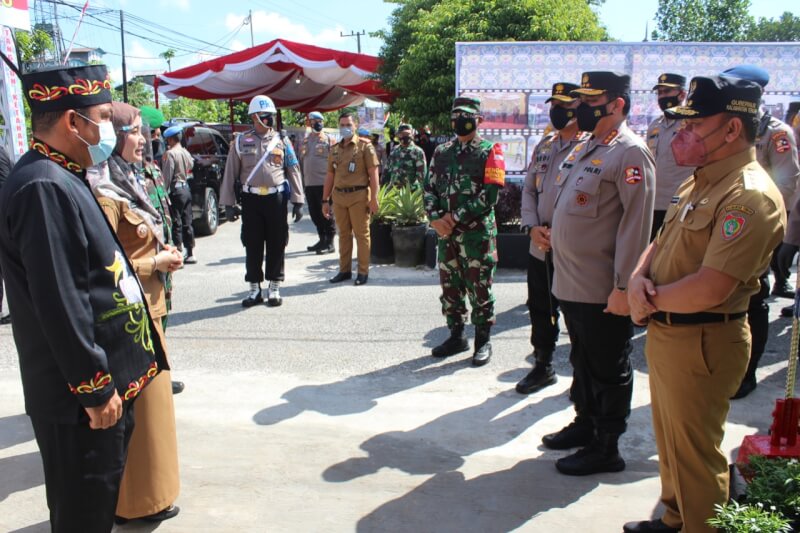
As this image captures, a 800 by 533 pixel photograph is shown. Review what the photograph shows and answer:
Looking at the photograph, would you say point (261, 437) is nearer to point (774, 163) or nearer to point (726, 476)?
point (726, 476)

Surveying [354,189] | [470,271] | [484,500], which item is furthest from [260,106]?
[484,500]

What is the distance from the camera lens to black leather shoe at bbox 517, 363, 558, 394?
4.56 metres

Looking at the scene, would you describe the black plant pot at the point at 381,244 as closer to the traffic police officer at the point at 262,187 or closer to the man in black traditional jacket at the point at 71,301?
the traffic police officer at the point at 262,187

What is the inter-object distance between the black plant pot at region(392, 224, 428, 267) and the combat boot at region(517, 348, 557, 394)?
4117 mm

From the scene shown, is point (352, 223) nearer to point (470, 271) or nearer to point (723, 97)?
point (470, 271)

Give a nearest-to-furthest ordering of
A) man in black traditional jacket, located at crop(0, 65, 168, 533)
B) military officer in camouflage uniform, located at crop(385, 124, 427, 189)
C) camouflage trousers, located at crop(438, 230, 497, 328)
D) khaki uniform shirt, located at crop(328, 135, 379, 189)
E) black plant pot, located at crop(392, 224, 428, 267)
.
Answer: man in black traditional jacket, located at crop(0, 65, 168, 533) → camouflage trousers, located at crop(438, 230, 497, 328) → khaki uniform shirt, located at crop(328, 135, 379, 189) → black plant pot, located at crop(392, 224, 428, 267) → military officer in camouflage uniform, located at crop(385, 124, 427, 189)

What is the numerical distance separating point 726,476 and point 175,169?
26.9 ft

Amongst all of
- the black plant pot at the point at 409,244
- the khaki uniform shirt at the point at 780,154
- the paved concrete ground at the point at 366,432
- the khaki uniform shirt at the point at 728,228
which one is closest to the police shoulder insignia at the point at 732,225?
the khaki uniform shirt at the point at 728,228

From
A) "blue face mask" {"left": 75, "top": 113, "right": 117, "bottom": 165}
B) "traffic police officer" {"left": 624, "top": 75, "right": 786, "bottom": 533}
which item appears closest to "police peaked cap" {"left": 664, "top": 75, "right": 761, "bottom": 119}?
"traffic police officer" {"left": 624, "top": 75, "right": 786, "bottom": 533}

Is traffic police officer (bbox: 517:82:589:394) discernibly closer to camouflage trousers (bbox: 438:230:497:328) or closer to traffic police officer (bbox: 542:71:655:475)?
camouflage trousers (bbox: 438:230:497:328)

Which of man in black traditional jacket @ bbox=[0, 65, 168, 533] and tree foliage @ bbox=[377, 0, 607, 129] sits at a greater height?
tree foliage @ bbox=[377, 0, 607, 129]

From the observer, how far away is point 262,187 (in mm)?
6746

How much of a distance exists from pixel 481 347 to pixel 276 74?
13536 mm

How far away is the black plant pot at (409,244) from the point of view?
856cm
